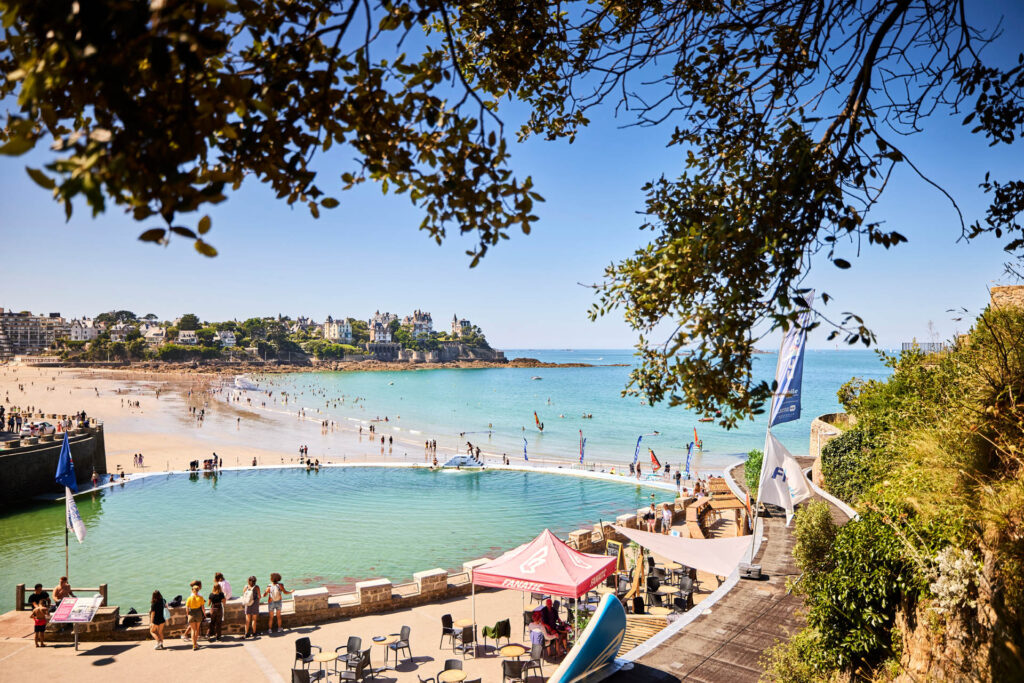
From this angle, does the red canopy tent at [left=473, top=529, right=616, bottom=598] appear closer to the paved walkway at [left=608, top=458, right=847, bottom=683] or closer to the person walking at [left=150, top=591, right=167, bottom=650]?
the paved walkway at [left=608, top=458, right=847, bottom=683]

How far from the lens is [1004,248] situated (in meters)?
5.66

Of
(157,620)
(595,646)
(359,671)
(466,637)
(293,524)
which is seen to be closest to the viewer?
(595,646)

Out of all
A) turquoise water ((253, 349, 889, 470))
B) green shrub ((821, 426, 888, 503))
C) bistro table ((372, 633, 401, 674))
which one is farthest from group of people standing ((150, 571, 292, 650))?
green shrub ((821, 426, 888, 503))

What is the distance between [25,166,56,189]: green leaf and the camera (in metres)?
1.92

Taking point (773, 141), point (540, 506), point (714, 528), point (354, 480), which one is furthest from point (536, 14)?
point (354, 480)

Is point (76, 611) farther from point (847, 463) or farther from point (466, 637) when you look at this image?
point (847, 463)

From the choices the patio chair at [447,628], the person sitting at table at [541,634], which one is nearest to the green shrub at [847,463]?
the person sitting at table at [541,634]

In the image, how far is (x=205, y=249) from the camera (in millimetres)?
2357

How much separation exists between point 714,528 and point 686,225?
71.8ft

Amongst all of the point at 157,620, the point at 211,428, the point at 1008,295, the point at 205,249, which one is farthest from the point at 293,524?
the point at 211,428

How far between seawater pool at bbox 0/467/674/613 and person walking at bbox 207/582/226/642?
18.0ft

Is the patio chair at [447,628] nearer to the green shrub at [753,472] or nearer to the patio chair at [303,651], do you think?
the patio chair at [303,651]

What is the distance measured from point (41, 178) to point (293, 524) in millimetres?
26738

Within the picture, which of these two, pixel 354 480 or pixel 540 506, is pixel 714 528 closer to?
pixel 540 506
